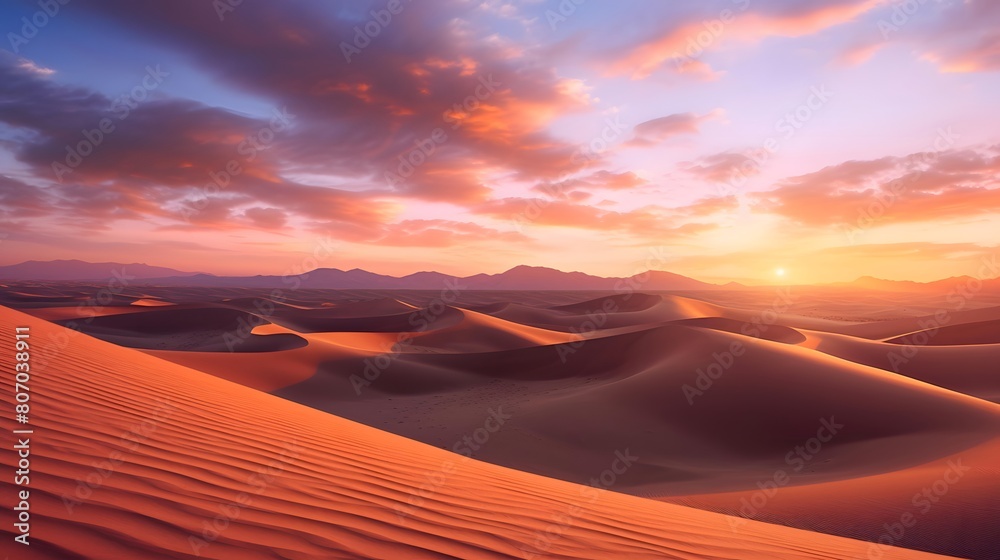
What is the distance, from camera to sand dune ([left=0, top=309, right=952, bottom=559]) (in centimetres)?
209

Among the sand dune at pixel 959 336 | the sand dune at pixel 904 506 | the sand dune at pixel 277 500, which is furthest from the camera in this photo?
the sand dune at pixel 959 336

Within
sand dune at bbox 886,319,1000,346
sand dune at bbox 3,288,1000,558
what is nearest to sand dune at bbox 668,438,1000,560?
sand dune at bbox 3,288,1000,558

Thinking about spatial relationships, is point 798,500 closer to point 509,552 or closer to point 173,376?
point 509,552

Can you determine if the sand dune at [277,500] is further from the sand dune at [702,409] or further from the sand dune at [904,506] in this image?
the sand dune at [702,409]

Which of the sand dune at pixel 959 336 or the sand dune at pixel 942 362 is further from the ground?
the sand dune at pixel 959 336

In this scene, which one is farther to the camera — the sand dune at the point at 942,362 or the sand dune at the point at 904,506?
the sand dune at the point at 942,362

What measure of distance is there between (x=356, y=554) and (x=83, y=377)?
13.4 ft

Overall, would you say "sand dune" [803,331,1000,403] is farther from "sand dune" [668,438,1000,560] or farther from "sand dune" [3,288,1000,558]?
"sand dune" [668,438,1000,560]

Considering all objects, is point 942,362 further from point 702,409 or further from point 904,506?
point 904,506

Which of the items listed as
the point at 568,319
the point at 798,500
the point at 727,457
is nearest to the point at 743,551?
the point at 798,500

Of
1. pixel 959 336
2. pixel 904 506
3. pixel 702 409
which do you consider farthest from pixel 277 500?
pixel 959 336

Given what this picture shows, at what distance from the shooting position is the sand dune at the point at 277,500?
209cm

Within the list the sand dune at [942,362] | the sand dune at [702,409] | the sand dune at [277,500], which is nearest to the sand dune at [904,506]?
the sand dune at [702,409]

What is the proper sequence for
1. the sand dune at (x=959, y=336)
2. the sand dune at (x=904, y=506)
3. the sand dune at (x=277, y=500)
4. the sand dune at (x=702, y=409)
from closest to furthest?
the sand dune at (x=277, y=500) → the sand dune at (x=904, y=506) → the sand dune at (x=702, y=409) → the sand dune at (x=959, y=336)
